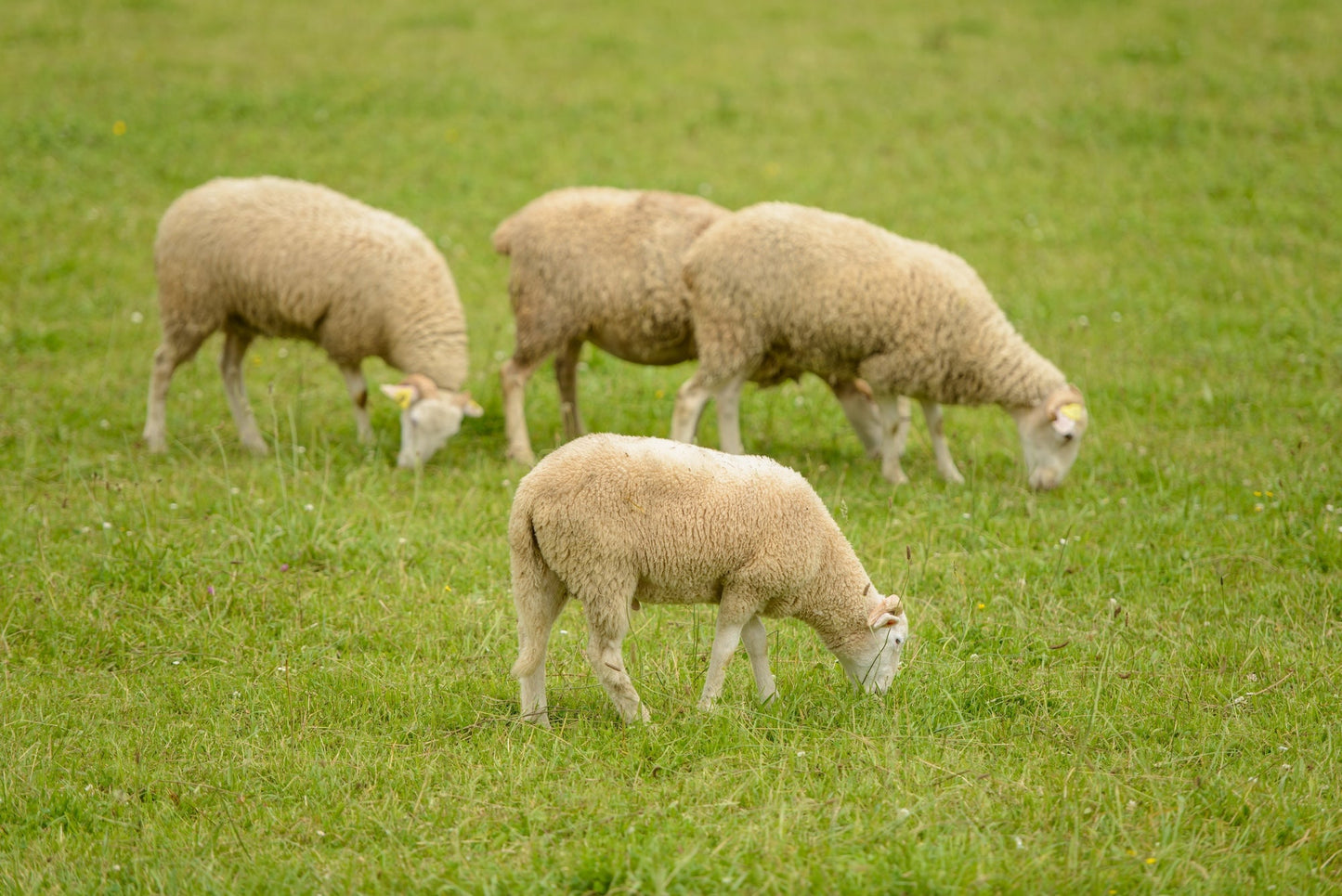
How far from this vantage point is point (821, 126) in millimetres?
13820

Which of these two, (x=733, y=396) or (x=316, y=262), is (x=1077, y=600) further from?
(x=316, y=262)

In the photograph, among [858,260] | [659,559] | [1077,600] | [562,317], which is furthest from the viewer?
[562,317]

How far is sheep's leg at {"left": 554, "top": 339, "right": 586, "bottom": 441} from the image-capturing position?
27.1 ft

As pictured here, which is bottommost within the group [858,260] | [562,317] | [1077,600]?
[1077,600]

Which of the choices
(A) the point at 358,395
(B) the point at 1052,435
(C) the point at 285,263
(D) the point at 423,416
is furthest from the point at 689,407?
(C) the point at 285,263

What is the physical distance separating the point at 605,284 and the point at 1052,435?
280 centimetres

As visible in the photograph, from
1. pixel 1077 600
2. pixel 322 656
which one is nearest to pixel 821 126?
pixel 1077 600

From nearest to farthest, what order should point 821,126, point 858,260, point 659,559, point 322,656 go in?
1. point 659,559
2. point 322,656
3. point 858,260
4. point 821,126

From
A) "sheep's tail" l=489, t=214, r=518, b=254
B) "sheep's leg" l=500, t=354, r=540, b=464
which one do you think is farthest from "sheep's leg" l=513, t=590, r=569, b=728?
"sheep's tail" l=489, t=214, r=518, b=254

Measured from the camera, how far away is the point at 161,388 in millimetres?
8070

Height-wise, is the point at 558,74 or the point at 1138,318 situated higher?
the point at 558,74

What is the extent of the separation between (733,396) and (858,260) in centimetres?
108

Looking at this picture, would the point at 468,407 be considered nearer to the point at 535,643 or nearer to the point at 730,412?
the point at 730,412

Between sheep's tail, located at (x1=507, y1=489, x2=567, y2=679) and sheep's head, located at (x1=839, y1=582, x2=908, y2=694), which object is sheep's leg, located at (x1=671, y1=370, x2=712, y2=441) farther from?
sheep's tail, located at (x1=507, y1=489, x2=567, y2=679)
